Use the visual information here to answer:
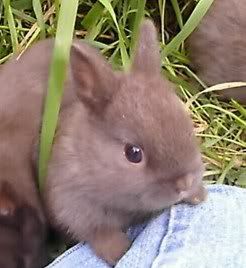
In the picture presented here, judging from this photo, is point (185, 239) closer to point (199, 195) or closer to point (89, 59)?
point (199, 195)

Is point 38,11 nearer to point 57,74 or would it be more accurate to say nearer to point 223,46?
point 223,46

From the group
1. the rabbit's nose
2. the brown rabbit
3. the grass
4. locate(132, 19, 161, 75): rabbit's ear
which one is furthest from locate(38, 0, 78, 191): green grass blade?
the brown rabbit

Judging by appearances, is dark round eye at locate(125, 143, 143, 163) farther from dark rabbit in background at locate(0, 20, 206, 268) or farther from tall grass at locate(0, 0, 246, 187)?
tall grass at locate(0, 0, 246, 187)

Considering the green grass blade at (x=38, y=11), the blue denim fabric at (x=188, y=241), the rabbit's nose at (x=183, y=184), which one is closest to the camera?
the rabbit's nose at (x=183, y=184)

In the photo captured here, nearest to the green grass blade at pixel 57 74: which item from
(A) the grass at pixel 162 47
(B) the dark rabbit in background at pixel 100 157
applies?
(B) the dark rabbit in background at pixel 100 157

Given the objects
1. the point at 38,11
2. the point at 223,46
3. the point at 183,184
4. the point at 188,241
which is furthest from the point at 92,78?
the point at 223,46

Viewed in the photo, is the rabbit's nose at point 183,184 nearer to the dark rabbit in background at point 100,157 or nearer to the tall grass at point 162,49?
the dark rabbit in background at point 100,157

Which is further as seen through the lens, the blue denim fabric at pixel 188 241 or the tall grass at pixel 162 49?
the tall grass at pixel 162 49

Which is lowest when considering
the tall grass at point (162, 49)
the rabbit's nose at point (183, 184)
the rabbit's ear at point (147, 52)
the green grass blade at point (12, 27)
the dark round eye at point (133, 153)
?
the tall grass at point (162, 49)
